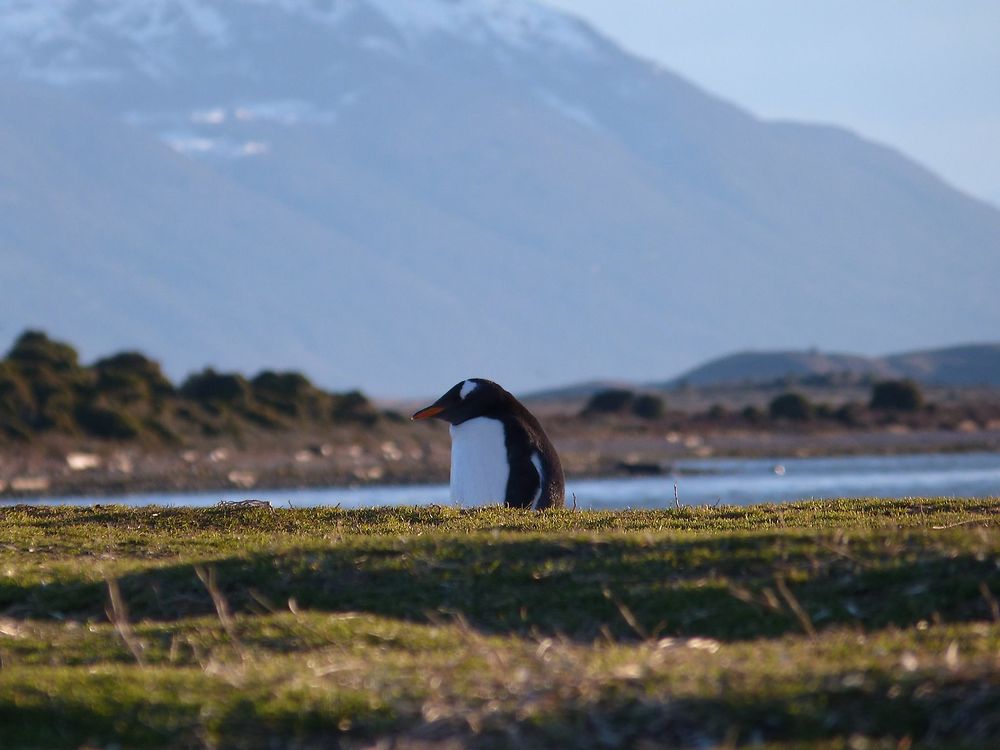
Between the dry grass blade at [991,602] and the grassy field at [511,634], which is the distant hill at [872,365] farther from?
the dry grass blade at [991,602]

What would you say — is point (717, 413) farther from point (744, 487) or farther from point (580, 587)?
point (580, 587)

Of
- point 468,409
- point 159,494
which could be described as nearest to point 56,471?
point 159,494

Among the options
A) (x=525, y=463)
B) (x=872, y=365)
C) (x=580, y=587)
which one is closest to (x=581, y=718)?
(x=580, y=587)

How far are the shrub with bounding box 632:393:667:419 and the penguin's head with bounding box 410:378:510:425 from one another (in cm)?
6198

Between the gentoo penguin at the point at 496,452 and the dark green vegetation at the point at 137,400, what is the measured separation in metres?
35.2

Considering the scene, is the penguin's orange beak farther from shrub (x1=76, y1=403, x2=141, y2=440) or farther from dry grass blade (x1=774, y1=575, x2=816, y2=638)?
shrub (x1=76, y1=403, x2=141, y2=440)

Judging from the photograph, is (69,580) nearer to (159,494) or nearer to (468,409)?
(468,409)

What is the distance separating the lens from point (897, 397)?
83.8 m

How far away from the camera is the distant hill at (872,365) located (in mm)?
167500

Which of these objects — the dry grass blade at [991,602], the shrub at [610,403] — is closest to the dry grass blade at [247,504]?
the dry grass blade at [991,602]

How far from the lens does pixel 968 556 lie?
10750 millimetres

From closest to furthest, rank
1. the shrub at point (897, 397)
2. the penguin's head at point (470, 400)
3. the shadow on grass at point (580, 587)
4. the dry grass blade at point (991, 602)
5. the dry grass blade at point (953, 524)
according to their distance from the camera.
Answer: the dry grass blade at point (991, 602)
the shadow on grass at point (580, 587)
the dry grass blade at point (953, 524)
the penguin's head at point (470, 400)
the shrub at point (897, 397)

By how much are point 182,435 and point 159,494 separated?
9.30 meters

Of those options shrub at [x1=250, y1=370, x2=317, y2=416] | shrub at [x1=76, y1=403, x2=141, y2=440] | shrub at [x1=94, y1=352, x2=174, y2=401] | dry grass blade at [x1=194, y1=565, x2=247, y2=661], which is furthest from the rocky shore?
A: dry grass blade at [x1=194, y1=565, x2=247, y2=661]
